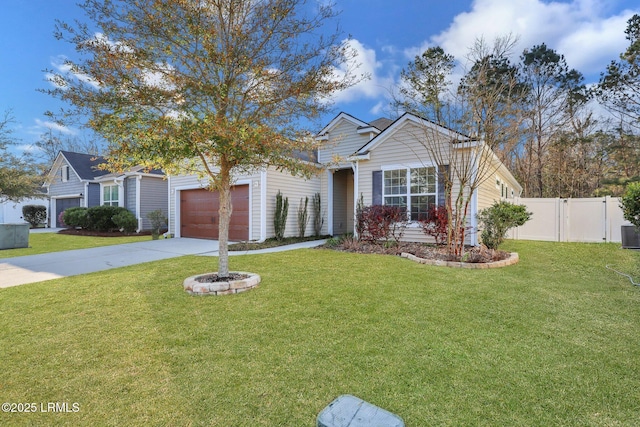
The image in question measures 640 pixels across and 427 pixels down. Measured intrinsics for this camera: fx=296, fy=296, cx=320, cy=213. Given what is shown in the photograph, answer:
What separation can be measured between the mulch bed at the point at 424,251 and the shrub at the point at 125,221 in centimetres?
1133

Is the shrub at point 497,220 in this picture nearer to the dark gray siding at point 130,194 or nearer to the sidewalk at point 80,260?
the sidewalk at point 80,260

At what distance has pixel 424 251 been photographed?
820 cm

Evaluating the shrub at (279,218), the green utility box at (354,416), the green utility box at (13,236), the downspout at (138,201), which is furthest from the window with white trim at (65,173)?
the green utility box at (354,416)

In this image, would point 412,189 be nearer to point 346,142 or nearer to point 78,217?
point 346,142

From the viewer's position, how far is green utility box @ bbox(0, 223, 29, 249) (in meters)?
10.5

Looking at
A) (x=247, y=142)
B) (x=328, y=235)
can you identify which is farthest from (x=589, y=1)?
(x=247, y=142)

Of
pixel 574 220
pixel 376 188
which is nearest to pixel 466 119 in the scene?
pixel 376 188

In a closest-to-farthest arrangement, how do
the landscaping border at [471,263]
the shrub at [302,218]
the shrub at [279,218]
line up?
the landscaping border at [471,263] < the shrub at [279,218] < the shrub at [302,218]

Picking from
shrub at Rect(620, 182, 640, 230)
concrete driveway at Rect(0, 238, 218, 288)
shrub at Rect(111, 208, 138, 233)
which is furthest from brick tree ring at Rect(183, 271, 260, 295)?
shrub at Rect(111, 208, 138, 233)

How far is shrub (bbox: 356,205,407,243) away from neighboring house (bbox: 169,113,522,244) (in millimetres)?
664

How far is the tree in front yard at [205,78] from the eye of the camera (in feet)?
13.8

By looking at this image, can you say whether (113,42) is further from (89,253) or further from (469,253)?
(469,253)

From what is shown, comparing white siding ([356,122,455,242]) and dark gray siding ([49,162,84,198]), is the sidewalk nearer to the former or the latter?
white siding ([356,122,455,242])

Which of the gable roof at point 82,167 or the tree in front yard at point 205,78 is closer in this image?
the tree in front yard at point 205,78
